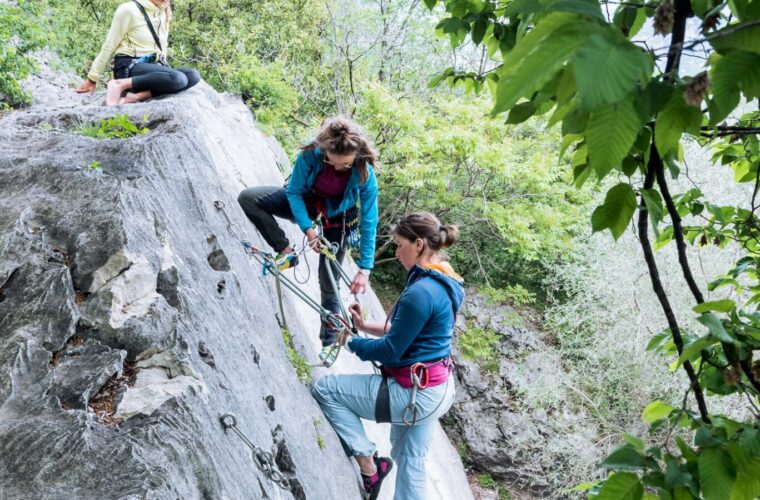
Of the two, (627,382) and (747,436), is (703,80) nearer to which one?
(747,436)

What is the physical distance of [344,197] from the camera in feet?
16.7

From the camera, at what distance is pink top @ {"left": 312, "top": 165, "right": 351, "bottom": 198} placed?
495 centimetres

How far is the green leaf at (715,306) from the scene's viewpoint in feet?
5.18

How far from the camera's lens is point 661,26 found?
48.5 inches

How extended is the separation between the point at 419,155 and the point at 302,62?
593cm

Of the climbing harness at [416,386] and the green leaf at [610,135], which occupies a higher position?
the green leaf at [610,135]

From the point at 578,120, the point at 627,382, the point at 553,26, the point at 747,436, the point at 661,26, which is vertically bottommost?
the point at 627,382

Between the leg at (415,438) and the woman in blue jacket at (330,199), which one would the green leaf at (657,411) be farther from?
the woman in blue jacket at (330,199)

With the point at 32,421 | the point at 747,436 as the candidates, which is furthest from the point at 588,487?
the point at 32,421

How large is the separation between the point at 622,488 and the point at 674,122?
95 centimetres

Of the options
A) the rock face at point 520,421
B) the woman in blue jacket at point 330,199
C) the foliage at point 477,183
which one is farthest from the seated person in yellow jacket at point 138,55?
the rock face at point 520,421

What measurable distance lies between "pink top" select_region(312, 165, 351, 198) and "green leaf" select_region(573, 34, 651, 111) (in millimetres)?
3998

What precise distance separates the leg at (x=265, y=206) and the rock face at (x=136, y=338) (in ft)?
1.94

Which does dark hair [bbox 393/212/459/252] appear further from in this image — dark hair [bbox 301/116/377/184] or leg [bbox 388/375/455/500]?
leg [bbox 388/375/455/500]
